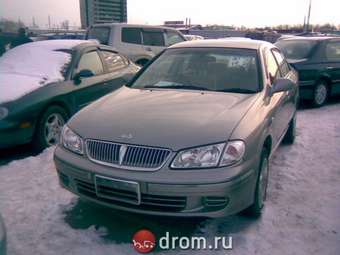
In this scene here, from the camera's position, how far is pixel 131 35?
11492mm

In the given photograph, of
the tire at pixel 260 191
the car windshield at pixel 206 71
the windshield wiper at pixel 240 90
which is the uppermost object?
the car windshield at pixel 206 71

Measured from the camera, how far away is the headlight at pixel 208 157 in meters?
2.74

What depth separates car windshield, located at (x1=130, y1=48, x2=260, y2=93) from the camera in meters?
3.87

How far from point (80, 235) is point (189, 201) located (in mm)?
983

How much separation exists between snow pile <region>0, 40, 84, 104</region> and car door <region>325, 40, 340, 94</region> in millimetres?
5272

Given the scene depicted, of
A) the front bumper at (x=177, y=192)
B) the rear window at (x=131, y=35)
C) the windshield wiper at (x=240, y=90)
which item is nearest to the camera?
the front bumper at (x=177, y=192)

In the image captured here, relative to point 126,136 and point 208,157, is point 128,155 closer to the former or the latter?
point 126,136

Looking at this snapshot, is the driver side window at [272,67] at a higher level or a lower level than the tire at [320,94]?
higher

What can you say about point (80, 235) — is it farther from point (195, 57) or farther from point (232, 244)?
point (195, 57)

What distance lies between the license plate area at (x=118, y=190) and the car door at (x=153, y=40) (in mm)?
9223

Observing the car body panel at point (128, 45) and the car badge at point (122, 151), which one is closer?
the car badge at point (122, 151)

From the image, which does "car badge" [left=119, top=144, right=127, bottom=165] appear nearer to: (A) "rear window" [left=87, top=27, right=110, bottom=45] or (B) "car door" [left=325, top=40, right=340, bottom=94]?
(B) "car door" [left=325, top=40, right=340, bottom=94]

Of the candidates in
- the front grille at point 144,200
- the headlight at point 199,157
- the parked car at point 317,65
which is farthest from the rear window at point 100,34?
the headlight at point 199,157

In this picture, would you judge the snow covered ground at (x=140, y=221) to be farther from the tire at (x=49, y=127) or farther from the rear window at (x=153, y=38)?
the rear window at (x=153, y=38)
